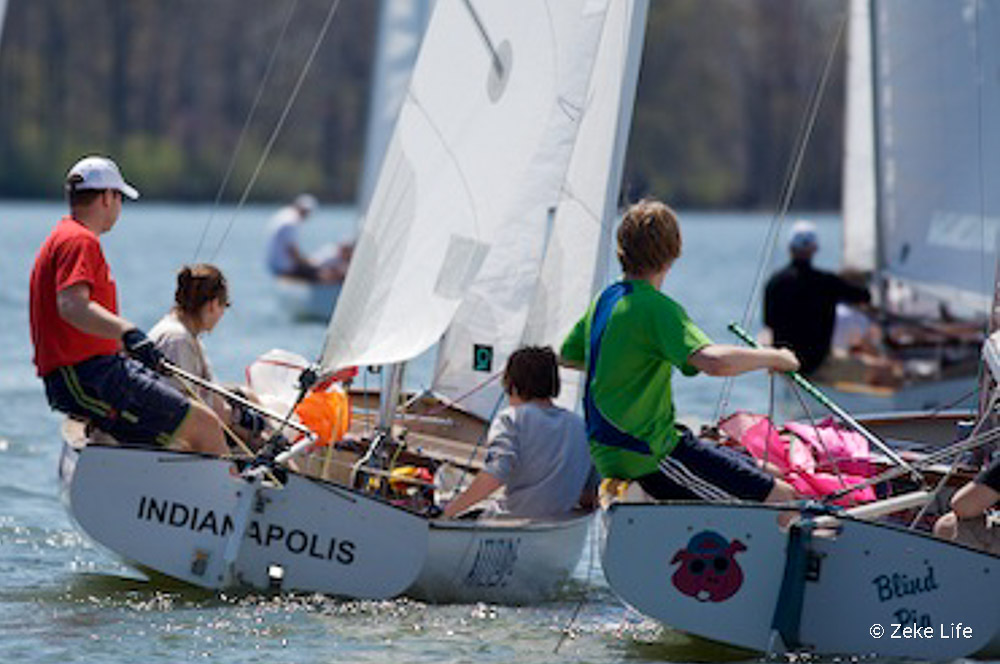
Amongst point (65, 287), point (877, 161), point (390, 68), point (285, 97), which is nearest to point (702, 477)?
point (65, 287)

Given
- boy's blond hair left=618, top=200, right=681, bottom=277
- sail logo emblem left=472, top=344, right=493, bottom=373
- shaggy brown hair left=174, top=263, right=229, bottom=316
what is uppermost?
boy's blond hair left=618, top=200, right=681, bottom=277

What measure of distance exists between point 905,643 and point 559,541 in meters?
1.62

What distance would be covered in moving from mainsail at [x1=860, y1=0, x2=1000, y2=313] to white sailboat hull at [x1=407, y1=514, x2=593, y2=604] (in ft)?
18.9

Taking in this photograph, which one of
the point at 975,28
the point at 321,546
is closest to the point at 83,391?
the point at 321,546

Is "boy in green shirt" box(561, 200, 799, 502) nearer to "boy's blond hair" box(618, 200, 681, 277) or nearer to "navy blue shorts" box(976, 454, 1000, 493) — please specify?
"boy's blond hair" box(618, 200, 681, 277)

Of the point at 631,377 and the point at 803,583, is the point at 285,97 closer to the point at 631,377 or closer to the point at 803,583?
the point at 631,377

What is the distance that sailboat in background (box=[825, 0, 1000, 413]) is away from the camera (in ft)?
44.8

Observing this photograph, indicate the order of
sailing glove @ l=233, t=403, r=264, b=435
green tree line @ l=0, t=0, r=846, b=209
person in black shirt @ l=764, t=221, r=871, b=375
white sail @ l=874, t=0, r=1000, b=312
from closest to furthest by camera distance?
sailing glove @ l=233, t=403, r=264, b=435 < person in black shirt @ l=764, t=221, r=871, b=375 < white sail @ l=874, t=0, r=1000, b=312 < green tree line @ l=0, t=0, r=846, b=209

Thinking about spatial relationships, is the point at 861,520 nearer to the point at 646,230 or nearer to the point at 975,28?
the point at 646,230

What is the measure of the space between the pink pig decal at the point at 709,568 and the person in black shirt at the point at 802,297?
20.9 feet

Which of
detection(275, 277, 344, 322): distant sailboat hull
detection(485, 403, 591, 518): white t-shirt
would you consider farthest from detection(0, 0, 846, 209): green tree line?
detection(485, 403, 591, 518): white t-shirt

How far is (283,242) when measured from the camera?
78.1 ft

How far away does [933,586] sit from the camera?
270 inches

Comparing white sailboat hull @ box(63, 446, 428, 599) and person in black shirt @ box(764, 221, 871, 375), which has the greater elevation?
person in black shirt @ box(764, 221, 871, 375)
